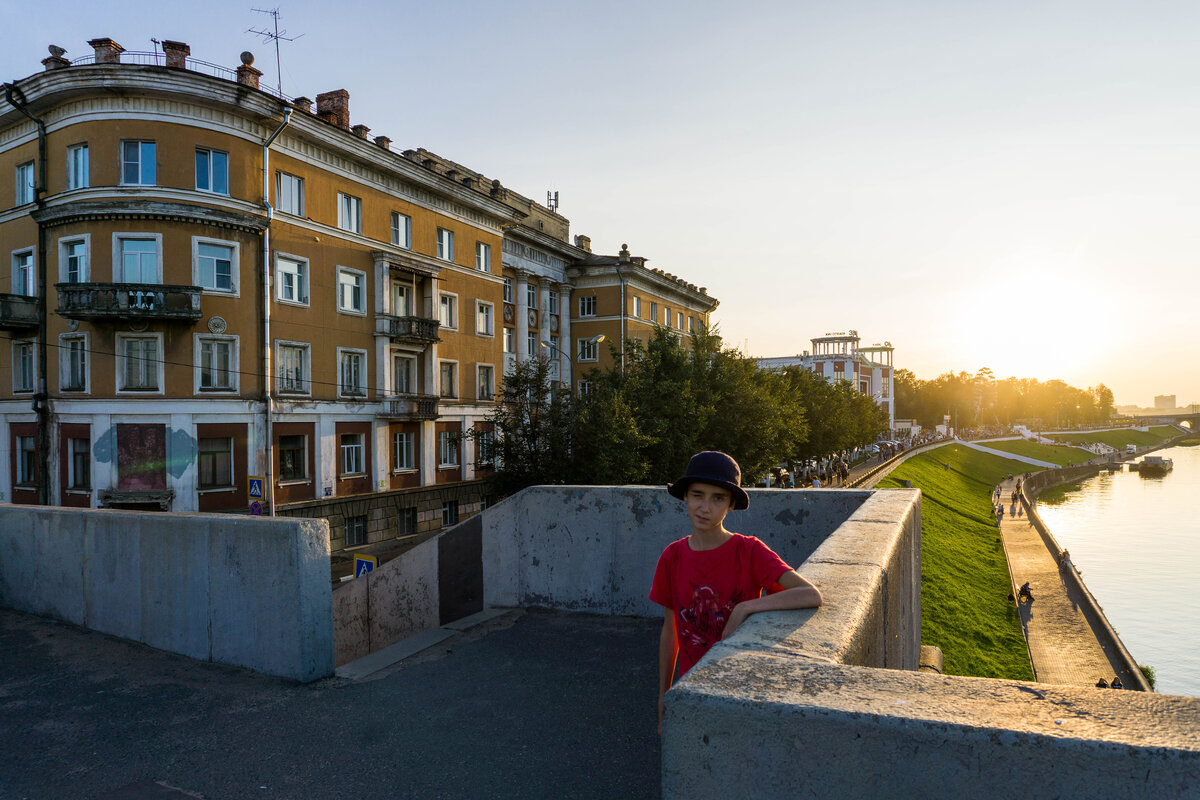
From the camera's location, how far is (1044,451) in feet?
358

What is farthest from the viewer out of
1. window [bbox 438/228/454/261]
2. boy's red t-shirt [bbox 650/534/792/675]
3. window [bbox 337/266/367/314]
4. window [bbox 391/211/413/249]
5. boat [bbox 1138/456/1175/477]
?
boat [bbox 1138/456/1175/477]

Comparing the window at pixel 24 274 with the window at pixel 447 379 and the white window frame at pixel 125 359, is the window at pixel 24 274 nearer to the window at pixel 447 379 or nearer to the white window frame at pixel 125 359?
the white window frame at pixel 125 359

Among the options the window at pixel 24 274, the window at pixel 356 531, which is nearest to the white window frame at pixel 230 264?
the window at pixel 24 274

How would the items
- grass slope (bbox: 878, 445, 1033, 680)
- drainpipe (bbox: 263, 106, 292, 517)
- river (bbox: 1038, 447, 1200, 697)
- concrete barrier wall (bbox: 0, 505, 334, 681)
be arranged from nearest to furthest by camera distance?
concrete barrier wall (bbox: 0, 505, 334, 681)
grass slope (bbox: 878, 445, 1033, 680)
drainpipe (bbox: 263, 106, 292, 517)
river (bbox: 1038, 447, 1200, 697)

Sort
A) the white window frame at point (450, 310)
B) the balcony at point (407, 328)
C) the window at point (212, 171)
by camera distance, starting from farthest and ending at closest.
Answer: the white window frame at point (450, 310)
the balcony at point (407, 328)
the window at point (212, 171)

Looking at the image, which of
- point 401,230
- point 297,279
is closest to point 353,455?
point 297,279

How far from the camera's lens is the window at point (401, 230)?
30.4 metres

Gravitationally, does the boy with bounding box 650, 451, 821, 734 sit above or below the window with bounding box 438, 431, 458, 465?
above

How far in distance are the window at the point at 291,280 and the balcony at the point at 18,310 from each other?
817 cm

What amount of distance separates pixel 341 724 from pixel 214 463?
2206cm

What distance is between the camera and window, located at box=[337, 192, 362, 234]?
91.0 ft

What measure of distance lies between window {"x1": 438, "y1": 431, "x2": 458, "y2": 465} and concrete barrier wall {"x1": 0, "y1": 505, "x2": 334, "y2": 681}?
2482 cm

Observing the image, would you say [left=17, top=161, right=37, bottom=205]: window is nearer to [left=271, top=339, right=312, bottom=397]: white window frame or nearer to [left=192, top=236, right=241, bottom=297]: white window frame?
[left=192, top=236, right=241, bottom=297]: white window frame

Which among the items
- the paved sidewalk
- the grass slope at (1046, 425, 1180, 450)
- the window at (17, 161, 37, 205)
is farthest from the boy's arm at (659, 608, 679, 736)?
the grass slope at (1046, 425, 1180, 450)
